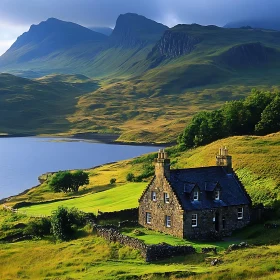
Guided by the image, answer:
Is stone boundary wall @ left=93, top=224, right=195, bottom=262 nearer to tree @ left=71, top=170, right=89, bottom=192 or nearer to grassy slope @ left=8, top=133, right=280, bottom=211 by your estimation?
grassy slope @ left=8, top=133, right=280, bottom=211

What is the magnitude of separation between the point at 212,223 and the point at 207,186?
13.0 ft

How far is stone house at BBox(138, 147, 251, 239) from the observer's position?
48906 mm

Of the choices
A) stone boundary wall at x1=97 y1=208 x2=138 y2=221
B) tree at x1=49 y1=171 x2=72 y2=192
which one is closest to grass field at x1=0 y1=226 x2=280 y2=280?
stone boundary wall at x1=97 y1=208 x2=138 y2=221

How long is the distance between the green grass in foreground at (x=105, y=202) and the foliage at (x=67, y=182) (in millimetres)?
19314

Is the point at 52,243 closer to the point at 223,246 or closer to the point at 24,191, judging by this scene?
the point at 223,246

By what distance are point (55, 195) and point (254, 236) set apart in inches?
2588

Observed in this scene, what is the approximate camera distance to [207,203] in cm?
5022

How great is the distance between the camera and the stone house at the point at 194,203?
48.9m

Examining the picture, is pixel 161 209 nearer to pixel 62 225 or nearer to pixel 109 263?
pixel 109 263

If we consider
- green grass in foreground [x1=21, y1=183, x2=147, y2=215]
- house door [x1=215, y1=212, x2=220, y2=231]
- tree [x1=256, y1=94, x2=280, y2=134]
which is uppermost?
tree [x1=256, y1=94, x2=280, y2=134]

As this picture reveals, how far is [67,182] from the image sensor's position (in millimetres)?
107688

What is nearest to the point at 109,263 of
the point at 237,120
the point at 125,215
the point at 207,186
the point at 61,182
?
the point at 207,186

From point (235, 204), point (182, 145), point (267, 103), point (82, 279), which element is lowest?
point (82, 279)

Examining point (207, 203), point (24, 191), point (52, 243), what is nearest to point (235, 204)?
point (207, 203)
